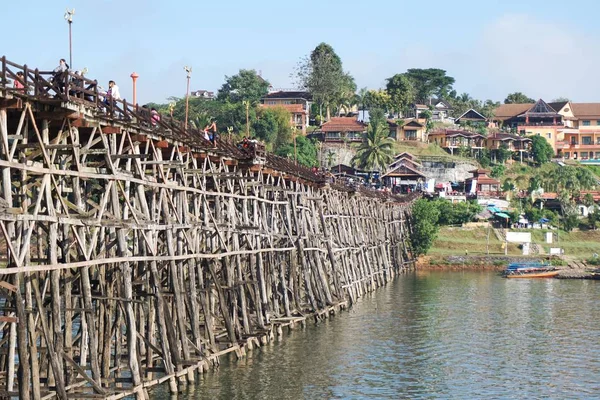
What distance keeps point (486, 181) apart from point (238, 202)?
77730 millimetres

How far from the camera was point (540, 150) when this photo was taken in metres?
130

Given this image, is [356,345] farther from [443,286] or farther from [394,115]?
[394,115]

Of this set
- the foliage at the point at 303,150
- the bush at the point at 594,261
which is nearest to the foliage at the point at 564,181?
the bush at the point at 594,261

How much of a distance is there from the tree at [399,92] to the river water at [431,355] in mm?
87261

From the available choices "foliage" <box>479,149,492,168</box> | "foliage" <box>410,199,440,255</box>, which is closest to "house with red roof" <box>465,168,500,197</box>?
"foliage" <box>479,149,492,168</box>

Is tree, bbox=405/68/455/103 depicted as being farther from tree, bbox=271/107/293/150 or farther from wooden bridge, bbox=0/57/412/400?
wooden bridge, bbox=0/57/412/400

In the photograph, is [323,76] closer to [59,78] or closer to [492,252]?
[492,252]

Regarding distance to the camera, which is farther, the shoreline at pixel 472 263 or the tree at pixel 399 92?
the tree at pixel 399 92

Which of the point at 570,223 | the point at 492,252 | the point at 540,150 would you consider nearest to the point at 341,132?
the point at 540,150

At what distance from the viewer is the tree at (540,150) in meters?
130

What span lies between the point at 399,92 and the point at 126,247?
4883 inches

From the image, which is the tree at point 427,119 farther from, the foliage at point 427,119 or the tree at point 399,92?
the tree at point 399,92

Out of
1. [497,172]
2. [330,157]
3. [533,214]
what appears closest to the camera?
[533,214]

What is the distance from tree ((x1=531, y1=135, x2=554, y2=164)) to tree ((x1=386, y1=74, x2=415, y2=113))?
20.6 m
